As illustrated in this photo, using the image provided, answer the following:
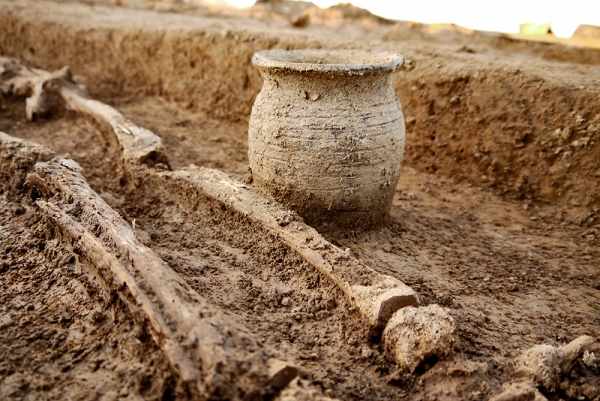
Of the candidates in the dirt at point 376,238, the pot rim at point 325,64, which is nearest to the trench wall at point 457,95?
the dirt at point 376,238

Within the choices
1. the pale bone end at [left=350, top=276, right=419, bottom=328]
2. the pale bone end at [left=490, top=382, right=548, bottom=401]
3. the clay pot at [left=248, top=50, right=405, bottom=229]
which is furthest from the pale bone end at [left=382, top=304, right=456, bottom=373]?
the clay pot at [left=248, top=50, right=405, bottom=229]

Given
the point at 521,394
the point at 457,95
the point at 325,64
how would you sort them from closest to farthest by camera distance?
the point at 521,394 < the point at 325,64 < the point at 457,95

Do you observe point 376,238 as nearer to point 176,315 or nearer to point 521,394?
point 521,394

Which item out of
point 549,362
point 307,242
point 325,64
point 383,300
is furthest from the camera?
point 325,64

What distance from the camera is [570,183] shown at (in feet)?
12.0

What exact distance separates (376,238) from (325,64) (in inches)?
42.1

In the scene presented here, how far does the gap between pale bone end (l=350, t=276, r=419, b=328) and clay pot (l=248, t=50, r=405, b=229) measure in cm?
86

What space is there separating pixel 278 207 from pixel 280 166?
260mm

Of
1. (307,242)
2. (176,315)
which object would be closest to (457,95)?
(307,242)

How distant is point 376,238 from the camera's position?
127 inches

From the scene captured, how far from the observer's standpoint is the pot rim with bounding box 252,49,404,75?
111 inches

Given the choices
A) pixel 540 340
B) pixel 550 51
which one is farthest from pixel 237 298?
pixel 550 51

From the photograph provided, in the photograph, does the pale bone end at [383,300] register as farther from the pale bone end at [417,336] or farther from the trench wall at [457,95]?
the trench wall at [457,95]

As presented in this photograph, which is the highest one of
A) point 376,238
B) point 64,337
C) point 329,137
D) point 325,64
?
point 325,64
